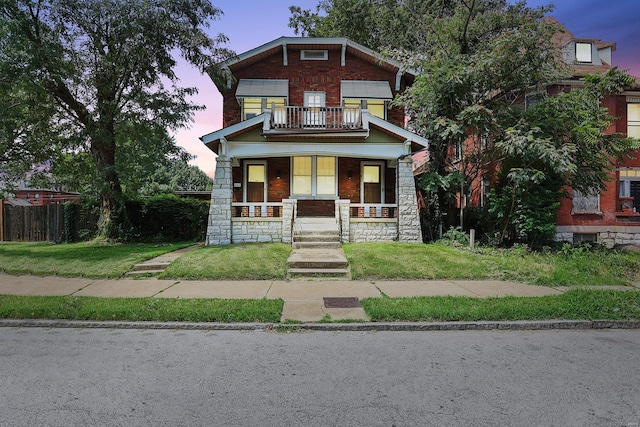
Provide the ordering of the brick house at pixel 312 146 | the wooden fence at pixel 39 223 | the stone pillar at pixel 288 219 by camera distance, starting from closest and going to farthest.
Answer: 1. the stone pillar at pixel 288 219
2. the brick house at pixel 312 146
3. the wooden fence at pixel 39 223

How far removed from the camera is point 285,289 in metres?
7.82

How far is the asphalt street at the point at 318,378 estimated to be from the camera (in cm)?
305

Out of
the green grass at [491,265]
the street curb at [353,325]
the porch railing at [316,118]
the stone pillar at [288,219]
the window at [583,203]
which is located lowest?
the street curb at [353,325]

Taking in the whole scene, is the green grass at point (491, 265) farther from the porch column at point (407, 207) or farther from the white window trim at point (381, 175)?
the white window trim at point (381, 175)

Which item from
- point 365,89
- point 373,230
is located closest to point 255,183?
point 373,230

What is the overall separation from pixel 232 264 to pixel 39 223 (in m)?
13.3

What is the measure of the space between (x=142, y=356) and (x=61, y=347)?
1323 mm

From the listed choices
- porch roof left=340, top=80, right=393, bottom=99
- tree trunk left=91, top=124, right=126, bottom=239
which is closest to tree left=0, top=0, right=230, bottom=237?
tree trunk left=91, top=124, right=126, bottom=239

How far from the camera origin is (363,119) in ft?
45.3

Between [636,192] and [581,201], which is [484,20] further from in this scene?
[636,192]

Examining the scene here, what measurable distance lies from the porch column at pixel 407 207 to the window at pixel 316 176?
12.1ft

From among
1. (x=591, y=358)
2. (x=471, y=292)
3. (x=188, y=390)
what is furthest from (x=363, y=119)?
(x=188, y=390)

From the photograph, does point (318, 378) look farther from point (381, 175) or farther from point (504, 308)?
point (381, 175)

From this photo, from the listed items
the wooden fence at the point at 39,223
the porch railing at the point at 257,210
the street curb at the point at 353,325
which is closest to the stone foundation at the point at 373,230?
the porch railing at the point at 257,210
